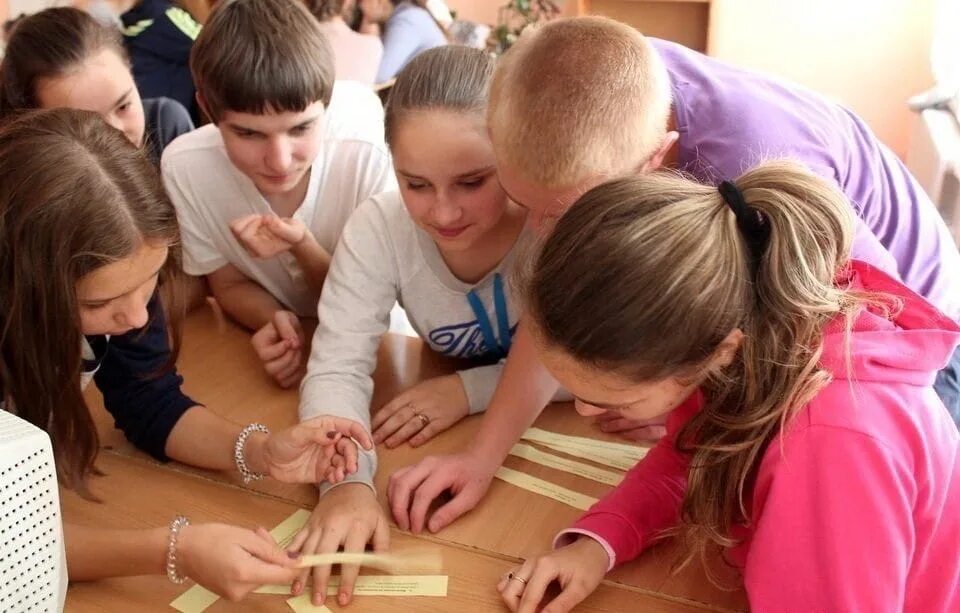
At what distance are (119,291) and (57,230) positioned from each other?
0.33ft

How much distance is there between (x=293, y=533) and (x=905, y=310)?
72 centimetres

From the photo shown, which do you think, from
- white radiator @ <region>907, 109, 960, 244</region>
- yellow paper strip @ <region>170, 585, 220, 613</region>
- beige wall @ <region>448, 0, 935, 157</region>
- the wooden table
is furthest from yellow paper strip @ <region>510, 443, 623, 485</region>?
beige wall @ <region>448, 0, 935, 157</region>

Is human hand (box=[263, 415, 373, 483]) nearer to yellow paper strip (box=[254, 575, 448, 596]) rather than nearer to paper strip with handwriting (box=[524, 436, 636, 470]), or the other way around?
yellow paper strip (box=[254, 575, 448, 596])

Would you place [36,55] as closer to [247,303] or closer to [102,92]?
[102,92]

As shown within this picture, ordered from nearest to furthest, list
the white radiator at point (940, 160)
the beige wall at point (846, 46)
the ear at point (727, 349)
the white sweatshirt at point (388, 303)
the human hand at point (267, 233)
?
the ear at point (727, 349), the white sweatshirt at point (388, 303), the human hand at point (267, 233), the white radiator at point (940, 160), the beige wall at point (846, 46)

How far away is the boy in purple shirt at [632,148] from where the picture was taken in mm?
1021

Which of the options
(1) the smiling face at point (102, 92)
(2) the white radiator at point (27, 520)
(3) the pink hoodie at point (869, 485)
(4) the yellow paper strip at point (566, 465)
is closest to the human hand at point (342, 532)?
(4) the yellow paper strip at point (566, 465)

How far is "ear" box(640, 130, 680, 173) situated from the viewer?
1.06 m

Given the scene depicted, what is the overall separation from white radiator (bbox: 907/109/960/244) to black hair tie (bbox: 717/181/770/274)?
1.89m

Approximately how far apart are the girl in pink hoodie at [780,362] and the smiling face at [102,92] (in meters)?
1.03

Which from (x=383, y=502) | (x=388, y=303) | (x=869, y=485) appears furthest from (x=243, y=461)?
(x=869, y=485)

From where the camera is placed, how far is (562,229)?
0.84 meters

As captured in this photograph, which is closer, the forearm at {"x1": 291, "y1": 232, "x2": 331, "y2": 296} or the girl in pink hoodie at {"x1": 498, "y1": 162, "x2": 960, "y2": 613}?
the girl in pink hoodie at {"x1": 498, "y1": 162, "x2": 960, "y2": 613}

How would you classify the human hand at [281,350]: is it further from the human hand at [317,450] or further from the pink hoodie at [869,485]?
the pink hoodie at [869,485]
